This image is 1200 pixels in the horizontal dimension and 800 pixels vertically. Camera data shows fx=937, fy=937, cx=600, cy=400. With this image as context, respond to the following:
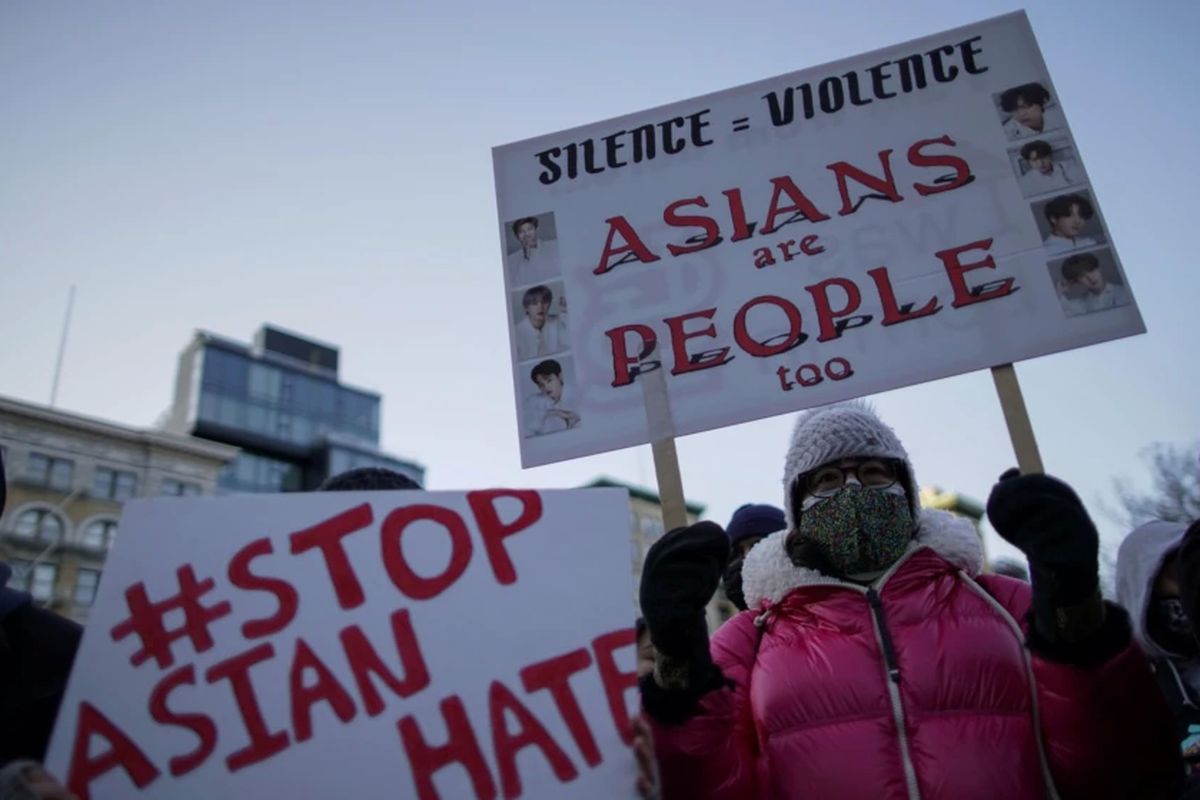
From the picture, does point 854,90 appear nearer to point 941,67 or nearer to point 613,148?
point 941,67

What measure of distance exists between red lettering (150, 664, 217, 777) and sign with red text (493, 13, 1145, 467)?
121 centimetres

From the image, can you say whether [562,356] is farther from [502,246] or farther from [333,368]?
[333,368]

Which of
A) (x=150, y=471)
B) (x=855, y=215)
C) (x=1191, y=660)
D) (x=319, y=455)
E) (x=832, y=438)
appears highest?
(x=319, y=455)

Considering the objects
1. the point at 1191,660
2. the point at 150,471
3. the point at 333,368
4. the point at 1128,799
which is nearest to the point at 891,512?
the point at 1128,799

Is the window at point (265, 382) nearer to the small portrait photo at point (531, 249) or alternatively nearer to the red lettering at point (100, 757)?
the small portrait photo at point (531, 249)

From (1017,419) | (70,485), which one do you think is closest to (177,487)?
(70,485)

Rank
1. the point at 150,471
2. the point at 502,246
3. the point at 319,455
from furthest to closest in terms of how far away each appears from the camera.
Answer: the point at 319,455 → the point at 150,471 → the point at 502,246

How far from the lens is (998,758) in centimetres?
180

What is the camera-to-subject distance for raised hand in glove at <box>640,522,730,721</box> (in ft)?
5.74

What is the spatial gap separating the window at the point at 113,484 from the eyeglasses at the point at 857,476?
39.0 metres

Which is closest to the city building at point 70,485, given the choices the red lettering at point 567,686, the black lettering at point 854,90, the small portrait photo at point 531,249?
the small portrait photo at point 531,249

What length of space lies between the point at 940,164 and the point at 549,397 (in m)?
1.36

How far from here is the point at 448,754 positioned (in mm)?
1533

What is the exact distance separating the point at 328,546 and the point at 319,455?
5512 centimetres
